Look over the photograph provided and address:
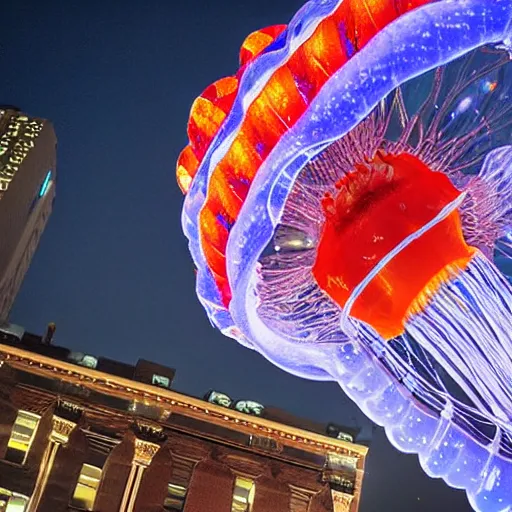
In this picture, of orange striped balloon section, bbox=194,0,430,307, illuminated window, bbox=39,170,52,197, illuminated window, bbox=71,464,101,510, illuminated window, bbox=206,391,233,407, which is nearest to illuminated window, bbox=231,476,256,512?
illuminated window, bbox=206,391,233,407

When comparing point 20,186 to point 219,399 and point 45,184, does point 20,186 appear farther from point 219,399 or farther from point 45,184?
point 219,399

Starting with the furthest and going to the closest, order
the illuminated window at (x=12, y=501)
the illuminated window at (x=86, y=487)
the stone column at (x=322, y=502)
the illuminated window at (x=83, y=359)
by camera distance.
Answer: the illuminated window at (x=83, y=359) → the stone column at (x=322, y=502) → the illuminated window at (x=86, y=487) → the illuminated window at (x=12, y=501)

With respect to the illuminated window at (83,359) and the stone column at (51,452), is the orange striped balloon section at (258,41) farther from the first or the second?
the illuminated window at (83,359)

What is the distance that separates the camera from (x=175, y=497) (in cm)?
2064

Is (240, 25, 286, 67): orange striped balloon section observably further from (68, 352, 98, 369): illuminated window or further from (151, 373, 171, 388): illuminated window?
(151, 373, 171, 388): illuminated window

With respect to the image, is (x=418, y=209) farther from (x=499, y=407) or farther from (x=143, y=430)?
(x=143, y=430)

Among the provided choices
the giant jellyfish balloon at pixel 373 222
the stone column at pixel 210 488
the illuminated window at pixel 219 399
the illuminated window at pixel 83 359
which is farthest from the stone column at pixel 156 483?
the giant jellyfish balloon at pixel 373 222

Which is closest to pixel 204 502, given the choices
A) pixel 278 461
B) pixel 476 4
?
pixel 278 461

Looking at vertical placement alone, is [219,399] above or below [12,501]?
above

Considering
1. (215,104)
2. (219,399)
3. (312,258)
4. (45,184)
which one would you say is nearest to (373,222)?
(312,258)

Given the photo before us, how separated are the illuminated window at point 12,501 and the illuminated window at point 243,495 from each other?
18.7 feet

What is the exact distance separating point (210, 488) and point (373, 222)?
14335mm

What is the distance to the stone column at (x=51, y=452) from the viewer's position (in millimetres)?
19375

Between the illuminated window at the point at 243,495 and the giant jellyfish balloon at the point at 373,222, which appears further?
the illuminated window at the point at 243,495
